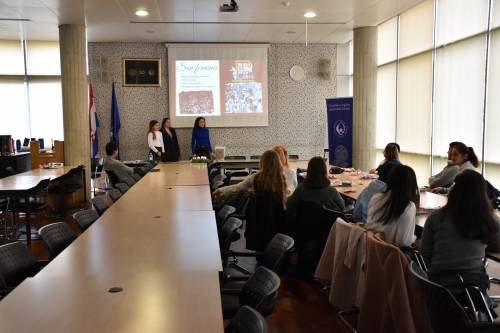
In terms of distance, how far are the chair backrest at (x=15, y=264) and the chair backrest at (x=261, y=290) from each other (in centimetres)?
143

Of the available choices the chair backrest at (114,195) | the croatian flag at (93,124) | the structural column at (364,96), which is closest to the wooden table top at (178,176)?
the chair backrest at (114,195)

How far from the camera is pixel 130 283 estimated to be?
7.23 feet

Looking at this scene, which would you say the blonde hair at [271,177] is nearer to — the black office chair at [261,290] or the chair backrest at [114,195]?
the chair backrest at [114,195]

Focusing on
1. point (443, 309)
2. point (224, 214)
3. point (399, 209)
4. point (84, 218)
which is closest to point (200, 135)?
point (224, 214)

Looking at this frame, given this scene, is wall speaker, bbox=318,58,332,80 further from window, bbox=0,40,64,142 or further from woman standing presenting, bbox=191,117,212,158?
window, bbox=0,40,64,142

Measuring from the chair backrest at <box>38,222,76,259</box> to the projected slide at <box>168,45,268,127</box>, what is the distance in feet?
27.2

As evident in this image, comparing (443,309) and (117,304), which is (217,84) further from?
(117,304)

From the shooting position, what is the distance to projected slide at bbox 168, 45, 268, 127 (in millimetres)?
11469

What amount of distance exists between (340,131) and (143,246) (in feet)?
25.5

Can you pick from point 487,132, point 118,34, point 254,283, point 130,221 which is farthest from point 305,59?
point 254,283

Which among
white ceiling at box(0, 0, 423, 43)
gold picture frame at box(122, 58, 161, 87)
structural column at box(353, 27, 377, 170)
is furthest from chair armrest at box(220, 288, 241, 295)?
gold picture frame at box(122, 58, 161, 87)

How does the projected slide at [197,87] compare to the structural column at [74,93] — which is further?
the projected slide at [197,87]

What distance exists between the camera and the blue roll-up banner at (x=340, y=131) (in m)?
10.0

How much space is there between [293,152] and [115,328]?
10.6m
